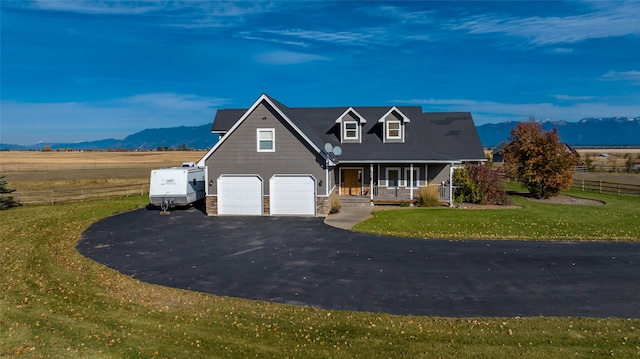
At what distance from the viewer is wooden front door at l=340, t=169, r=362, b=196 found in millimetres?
31359

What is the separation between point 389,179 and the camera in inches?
1213

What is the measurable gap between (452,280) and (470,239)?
19.7ft

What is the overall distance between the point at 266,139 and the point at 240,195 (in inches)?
151

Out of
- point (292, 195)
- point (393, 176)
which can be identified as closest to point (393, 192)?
point (393, 176)

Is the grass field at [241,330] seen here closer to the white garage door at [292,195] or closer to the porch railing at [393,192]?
the white garage door at [292,195]

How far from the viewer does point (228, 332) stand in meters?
9.12

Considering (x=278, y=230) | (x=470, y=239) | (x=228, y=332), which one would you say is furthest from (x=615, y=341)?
(x=278, y=230)

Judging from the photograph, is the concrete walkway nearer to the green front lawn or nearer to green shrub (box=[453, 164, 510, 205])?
the green front lawn

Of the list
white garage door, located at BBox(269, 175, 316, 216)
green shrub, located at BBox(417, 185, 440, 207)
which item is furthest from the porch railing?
white garage door, located at BBox(269, 175, 316, 216)

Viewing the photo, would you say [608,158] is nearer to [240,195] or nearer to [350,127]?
[350,127]

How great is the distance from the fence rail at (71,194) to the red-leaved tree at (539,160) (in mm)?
33058

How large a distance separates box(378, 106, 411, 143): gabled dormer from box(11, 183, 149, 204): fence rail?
2341cm

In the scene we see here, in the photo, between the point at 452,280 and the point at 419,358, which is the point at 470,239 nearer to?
the point at 452,280

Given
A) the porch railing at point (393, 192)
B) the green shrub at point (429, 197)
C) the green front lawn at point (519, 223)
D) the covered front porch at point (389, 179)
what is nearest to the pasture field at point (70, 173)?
the covered front porch at point (389, 179)
